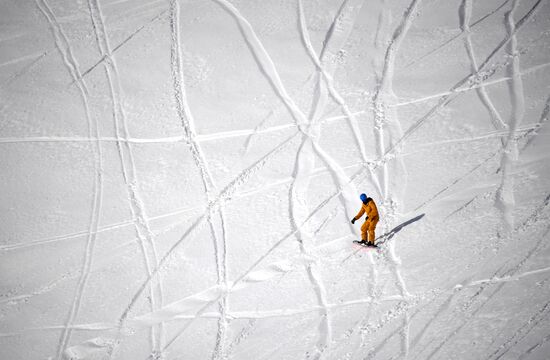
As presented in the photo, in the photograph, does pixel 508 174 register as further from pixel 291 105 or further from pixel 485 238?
pixel 291 105

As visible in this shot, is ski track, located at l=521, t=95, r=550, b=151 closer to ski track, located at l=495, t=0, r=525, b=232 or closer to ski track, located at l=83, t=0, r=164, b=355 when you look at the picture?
ski track, located at l=495, t=0, r=525, b=232

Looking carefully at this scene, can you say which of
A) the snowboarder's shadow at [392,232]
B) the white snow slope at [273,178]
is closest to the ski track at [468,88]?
the white snow slope at [273,178]

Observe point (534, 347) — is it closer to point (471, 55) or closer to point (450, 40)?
point (471, 55)

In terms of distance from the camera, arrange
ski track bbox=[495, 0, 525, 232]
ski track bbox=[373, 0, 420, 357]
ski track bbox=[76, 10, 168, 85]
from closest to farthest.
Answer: ski track bbox=[373, 0, 420, 357] < ski track bbox=[495, 0, 525, 232] < ski track bbox=[76, 10, 168, 85]

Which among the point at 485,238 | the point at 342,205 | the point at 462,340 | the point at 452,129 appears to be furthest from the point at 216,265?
the point at 452,129

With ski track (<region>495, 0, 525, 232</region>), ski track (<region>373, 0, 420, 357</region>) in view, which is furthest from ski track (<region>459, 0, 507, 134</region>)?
ski track (<region>373, 0, 420, 357</region>)
